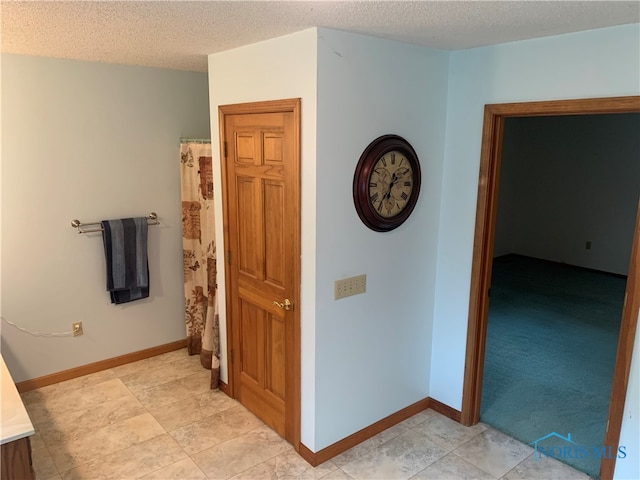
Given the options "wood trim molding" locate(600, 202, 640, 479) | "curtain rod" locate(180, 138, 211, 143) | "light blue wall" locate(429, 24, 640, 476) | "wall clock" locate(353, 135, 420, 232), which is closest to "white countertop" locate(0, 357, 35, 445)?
"wall clock" locate(353, 135, 420, 232)

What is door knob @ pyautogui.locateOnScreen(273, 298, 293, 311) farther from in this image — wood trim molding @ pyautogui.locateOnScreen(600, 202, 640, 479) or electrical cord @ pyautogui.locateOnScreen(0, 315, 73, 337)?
electrical cord @ pyautogui.locateOnScreen(0, 315, 73, 337)

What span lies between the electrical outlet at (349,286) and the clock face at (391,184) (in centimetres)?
38

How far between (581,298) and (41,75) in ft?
18.3

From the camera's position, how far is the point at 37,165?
321cm

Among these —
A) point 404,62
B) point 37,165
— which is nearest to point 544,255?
point 404,62

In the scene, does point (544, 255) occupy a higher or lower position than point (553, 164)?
lower

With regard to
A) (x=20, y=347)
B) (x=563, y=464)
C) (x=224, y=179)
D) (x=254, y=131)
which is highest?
(x=254, y=131)

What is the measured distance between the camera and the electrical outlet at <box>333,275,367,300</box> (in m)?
2.56

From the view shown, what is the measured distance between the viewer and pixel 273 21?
211cm

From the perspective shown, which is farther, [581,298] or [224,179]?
[581,298]

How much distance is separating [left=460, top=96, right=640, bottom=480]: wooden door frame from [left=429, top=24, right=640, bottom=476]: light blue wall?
4 centimetres

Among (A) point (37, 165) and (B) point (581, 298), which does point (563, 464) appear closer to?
(B) point (581, 298)

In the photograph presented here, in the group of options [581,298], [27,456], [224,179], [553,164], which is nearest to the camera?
[27,456]

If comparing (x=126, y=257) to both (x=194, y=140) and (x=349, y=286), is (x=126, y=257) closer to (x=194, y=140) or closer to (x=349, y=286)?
(x=194, y=140)
